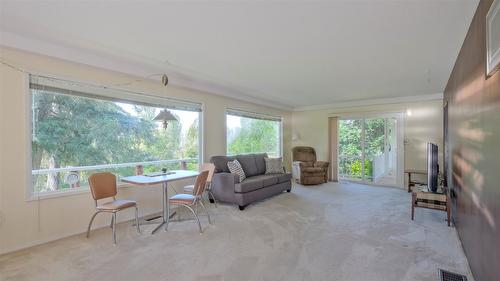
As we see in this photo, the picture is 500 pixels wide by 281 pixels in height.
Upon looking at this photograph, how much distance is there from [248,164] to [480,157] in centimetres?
382

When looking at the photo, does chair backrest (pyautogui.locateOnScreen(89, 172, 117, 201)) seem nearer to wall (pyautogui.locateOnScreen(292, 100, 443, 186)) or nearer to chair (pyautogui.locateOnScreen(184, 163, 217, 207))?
chair (pyautogui.locateOnScreen(184, 163, 217, 207))

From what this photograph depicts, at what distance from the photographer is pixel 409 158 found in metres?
5.93

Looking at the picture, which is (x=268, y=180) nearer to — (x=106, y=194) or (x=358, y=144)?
(x=106, y=194)

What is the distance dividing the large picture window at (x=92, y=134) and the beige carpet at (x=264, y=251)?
894 millimetres

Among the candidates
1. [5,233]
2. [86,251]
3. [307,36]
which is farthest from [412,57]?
[5,233]

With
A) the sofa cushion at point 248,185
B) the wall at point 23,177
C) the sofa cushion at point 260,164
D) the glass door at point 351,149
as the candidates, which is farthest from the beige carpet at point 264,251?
the glass door at point 351,149

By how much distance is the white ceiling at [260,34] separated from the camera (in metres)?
2.06

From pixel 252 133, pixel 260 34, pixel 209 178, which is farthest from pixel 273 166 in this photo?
pixel 260 34

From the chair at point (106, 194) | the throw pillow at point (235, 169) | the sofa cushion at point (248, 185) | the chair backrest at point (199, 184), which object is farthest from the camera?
the throw pillow at point (235, 169)

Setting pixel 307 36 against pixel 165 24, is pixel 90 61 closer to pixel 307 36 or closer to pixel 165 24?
pixel 165 24

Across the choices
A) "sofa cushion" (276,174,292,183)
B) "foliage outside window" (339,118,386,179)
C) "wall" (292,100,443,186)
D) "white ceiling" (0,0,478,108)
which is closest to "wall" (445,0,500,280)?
"white ceiling" (0,0,478,108)

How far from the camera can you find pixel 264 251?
262 centimetres

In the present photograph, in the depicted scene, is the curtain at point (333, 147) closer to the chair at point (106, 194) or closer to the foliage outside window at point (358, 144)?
the foliage outside window at point (358, 144)

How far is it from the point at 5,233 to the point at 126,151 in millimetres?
1636
